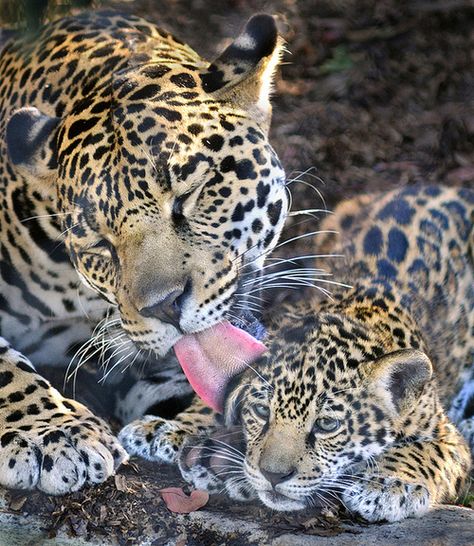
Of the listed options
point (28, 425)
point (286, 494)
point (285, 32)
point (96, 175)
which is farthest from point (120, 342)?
point (285, 32)

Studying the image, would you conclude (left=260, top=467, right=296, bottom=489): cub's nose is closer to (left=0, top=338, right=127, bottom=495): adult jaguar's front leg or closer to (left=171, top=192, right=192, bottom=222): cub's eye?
(left=0, top=338, right=127, bottom=495): adult jaguar's front leg

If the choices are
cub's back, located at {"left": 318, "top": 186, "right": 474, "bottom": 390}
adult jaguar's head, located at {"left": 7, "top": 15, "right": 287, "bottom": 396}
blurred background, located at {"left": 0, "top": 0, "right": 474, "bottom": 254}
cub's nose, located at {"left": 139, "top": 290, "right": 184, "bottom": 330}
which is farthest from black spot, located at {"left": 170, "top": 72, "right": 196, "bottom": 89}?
blurred background, located at {"left": 0, "top": 0, "right": 474, "bottom": 254}

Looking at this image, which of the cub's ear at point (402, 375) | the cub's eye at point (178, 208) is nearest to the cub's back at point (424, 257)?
the cub's ear at point (402, 375)

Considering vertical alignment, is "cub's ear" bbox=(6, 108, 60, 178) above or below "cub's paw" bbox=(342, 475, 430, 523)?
above

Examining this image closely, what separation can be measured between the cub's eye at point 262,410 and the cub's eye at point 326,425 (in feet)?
0.80

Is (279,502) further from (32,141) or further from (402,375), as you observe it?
(32,141)

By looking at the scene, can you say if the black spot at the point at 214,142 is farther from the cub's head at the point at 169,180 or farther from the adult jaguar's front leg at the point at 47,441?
the adult jaguar's front leg at the point at 47,441

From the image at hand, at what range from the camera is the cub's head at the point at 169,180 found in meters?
5.37

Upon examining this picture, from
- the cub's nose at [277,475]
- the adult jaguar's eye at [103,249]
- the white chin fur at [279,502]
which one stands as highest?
the adult jaguar's eye at [103,249]

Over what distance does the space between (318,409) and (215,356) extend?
24.6 inches

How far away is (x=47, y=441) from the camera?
5621 mm

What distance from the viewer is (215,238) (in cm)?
557

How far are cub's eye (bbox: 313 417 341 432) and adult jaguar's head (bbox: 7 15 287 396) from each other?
69 cm

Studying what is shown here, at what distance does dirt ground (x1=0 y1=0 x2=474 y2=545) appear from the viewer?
8.48 m
